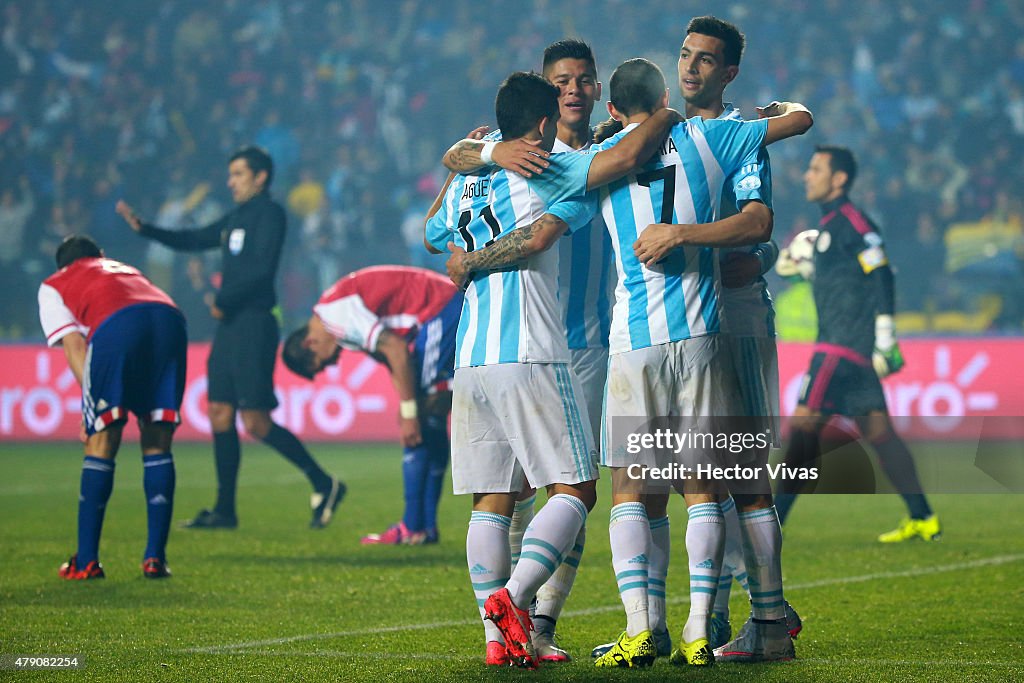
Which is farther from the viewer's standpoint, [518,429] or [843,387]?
[843,387]

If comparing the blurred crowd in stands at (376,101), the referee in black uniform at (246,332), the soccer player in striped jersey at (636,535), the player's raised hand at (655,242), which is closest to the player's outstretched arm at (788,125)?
the soccer player in striped jersey at (636,535)

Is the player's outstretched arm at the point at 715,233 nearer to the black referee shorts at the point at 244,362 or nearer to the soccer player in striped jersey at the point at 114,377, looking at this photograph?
the soccer player in striped jersey at the point at 114,377

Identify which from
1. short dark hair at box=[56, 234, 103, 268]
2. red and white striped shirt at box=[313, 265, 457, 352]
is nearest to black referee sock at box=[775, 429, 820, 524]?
red and white striped shirt at box=[313, 265, 457, 352]

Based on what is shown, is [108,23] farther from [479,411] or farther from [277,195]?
[479,411]

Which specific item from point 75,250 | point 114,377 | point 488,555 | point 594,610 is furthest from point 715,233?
point 75,250

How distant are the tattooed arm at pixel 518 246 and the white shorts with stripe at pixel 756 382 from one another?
2.14 feet

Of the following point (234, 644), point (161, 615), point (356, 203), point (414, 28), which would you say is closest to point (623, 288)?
point (234, 644)

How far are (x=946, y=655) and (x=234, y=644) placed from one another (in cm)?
245

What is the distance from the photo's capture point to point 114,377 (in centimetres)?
668

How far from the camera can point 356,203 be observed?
18.4 metres

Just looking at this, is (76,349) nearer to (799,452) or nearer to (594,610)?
(594,610)

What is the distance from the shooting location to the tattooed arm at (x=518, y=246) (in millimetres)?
4383

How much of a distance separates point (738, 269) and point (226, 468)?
5.24 metres

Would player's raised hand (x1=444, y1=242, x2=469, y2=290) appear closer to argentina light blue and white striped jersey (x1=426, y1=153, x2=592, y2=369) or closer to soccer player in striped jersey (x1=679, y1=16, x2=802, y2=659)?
argentina light blue and white striped jersey (x1=426, y1=153, x2=592, y2=369)
